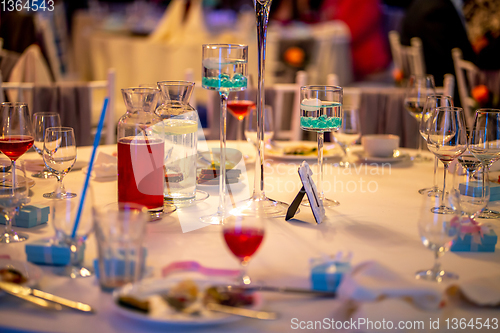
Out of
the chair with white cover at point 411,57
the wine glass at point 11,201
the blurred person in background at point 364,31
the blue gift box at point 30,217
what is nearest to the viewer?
the wine glass at point 11,201

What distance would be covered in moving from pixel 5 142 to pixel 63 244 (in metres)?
0.52

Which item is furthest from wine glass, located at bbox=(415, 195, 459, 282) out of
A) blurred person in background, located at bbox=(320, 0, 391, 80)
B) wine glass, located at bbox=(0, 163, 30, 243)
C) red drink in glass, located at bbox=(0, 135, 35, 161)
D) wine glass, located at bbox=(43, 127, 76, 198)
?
blurred person in background, located at bbox=(320, 0, 391, 80)

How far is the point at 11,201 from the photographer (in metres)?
0.95

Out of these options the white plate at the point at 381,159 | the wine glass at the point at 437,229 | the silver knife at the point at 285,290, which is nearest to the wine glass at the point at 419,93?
the white plate at the point at 381,159

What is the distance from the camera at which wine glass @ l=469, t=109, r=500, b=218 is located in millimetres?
1216

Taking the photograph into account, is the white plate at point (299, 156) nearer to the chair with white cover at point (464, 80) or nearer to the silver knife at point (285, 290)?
the silver knife at point (285, 290)

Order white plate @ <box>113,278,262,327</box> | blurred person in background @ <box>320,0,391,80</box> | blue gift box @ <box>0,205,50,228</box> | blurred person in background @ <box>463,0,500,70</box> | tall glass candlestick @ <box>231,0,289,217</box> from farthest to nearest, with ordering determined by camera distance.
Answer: blurred person in background @ <box>320,0,391,80</box> → blurred person in background @ <box>463,0,500,70</box> → tall glass candlestick @ <box>231,0,289,217</box> → blue gift box @ <box>0,205,50,228</box> → white plate @ <box>113,278,262,327</box>

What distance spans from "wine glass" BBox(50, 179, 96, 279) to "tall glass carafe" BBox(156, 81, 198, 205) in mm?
353

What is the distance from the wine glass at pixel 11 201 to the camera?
947mm

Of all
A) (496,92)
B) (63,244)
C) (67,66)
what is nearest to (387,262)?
(63,244)

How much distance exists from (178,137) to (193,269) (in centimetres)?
44

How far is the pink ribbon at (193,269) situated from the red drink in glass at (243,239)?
0.06 m

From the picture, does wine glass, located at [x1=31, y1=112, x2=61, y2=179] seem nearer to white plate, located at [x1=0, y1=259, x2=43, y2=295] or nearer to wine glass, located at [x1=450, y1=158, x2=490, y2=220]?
white plate, located at [x1=0, y1=259, x2=43, y2=295]

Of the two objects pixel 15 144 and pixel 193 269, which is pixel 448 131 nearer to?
pixel 193 269
